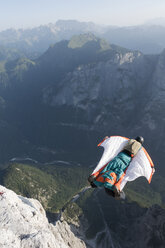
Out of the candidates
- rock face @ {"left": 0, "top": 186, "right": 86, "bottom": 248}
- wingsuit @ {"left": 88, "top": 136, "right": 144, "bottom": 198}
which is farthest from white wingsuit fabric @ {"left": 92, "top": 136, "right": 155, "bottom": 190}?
rock face @ {"left": 0, "top": 186, "right": 86, "bottom": 248}

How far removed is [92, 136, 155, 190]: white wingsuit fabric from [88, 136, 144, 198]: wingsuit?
129 cm

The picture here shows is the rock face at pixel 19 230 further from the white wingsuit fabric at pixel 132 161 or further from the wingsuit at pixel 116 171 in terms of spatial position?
the white wingsuit fabric at pixel 132 161

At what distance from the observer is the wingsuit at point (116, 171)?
45.4 meters

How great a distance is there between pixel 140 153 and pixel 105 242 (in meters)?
161

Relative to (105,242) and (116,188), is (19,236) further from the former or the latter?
(105,242)

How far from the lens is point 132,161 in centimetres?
5603

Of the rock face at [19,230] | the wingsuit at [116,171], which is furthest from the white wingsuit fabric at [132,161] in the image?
the rock face at [19,230]

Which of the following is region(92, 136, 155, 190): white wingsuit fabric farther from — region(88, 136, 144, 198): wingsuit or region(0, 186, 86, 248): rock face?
region(0, 186, 86, 248): rock face

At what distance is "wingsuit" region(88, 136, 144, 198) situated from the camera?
1786 inches

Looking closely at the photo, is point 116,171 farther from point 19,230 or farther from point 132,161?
point 19,230

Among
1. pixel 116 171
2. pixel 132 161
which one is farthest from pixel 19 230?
pixel 132 161

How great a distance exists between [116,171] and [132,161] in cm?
786

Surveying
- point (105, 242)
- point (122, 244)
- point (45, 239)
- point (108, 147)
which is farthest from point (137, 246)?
point (108, 147)

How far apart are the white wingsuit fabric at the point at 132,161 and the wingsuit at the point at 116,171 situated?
1287 millimetres
